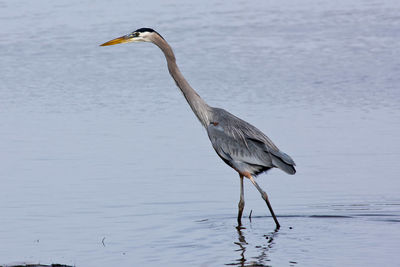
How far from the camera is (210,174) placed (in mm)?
10211

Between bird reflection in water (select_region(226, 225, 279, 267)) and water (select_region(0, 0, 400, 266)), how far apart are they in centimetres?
3

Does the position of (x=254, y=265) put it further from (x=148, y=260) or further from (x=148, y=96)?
(x=148, y=96)

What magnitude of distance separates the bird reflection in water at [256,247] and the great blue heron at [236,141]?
454 millimetres

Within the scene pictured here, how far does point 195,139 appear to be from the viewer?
1163 cm

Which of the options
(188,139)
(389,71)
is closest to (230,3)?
(389,71)

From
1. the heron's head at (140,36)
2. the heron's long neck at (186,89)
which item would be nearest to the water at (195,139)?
the heron's long neck at (186,89)

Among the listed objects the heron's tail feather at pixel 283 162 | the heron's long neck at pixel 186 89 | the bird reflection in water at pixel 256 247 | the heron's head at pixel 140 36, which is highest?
the heron's head at pixel 140 36

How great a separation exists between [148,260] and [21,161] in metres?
3.76

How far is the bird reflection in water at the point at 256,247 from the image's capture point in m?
7.31

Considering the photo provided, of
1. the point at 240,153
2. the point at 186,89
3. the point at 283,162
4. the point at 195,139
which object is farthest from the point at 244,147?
the point at 195,139

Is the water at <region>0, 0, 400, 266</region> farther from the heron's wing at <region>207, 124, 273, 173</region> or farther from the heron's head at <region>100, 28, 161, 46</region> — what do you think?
the heron's head at <region>100, 28, 161, 46</region>

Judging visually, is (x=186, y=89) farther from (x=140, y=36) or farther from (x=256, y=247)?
(x=256, y=247)

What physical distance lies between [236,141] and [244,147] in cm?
11

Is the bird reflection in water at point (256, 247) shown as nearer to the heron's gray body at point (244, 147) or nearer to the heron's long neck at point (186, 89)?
the heron's gray body at point (244, 147)
